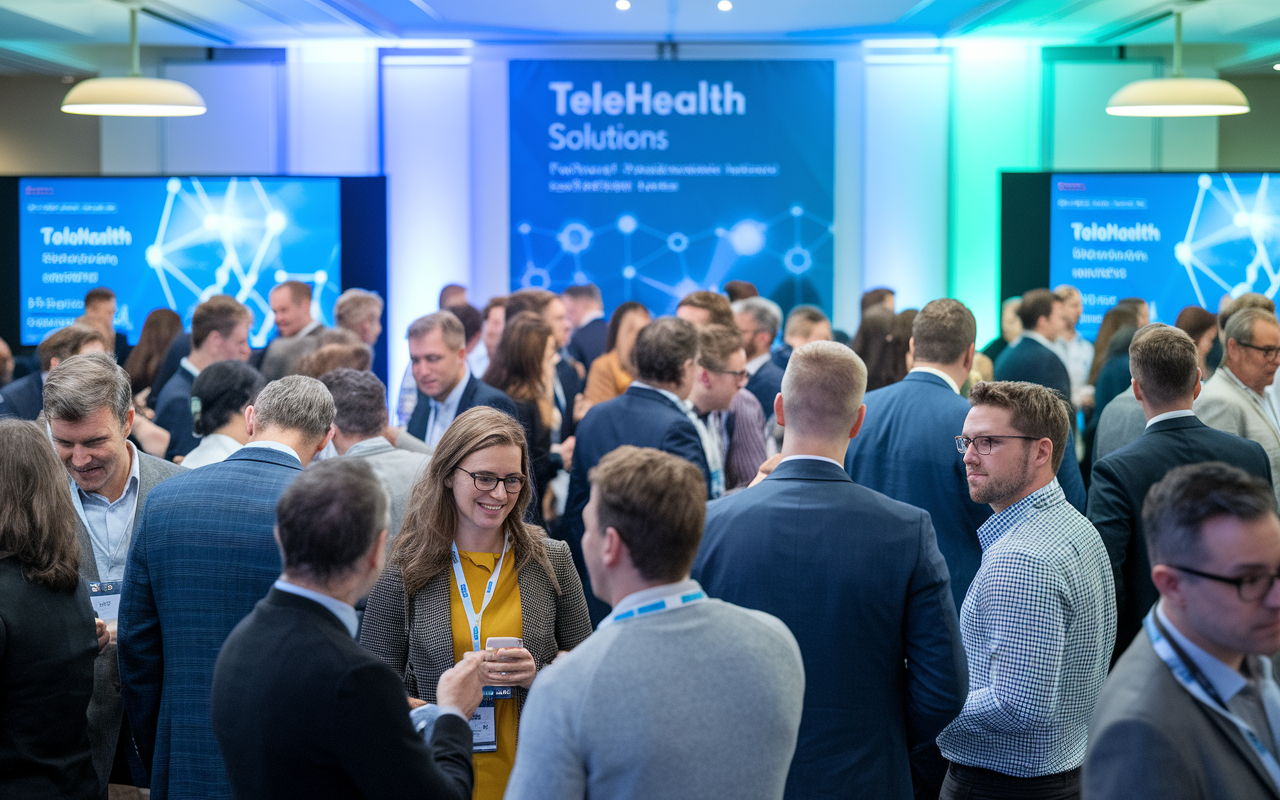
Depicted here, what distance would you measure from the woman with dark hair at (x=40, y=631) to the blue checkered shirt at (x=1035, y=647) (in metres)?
1.83

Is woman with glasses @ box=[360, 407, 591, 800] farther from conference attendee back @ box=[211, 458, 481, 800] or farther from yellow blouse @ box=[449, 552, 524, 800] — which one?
conference attendee back @ box=[211, 458, 481, 800]

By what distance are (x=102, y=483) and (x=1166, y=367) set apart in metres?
2.99

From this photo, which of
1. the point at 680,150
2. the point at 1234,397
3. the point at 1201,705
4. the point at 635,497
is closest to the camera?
the point at 1201,705

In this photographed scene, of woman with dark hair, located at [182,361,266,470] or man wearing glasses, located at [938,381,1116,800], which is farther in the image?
woman with dark hair, located at [182,361,266,470]

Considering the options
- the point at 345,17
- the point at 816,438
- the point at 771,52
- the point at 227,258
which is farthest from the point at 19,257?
the point at 816,438

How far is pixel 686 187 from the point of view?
9312mm

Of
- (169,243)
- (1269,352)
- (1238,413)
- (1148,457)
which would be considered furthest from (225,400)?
(169,243)

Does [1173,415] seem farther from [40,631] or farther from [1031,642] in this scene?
[40,631]

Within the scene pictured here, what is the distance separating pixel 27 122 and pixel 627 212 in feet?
17.7

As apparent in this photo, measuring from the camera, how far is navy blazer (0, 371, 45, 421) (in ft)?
16.3

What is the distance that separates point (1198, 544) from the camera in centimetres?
150

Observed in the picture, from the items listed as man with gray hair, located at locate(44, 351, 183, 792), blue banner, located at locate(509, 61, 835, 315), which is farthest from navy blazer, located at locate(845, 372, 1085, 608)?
blue banner, located at locate(509, 61, 835, 315)

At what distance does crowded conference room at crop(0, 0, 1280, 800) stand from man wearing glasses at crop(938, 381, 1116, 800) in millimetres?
11

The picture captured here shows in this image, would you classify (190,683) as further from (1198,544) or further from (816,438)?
(1198,544)
